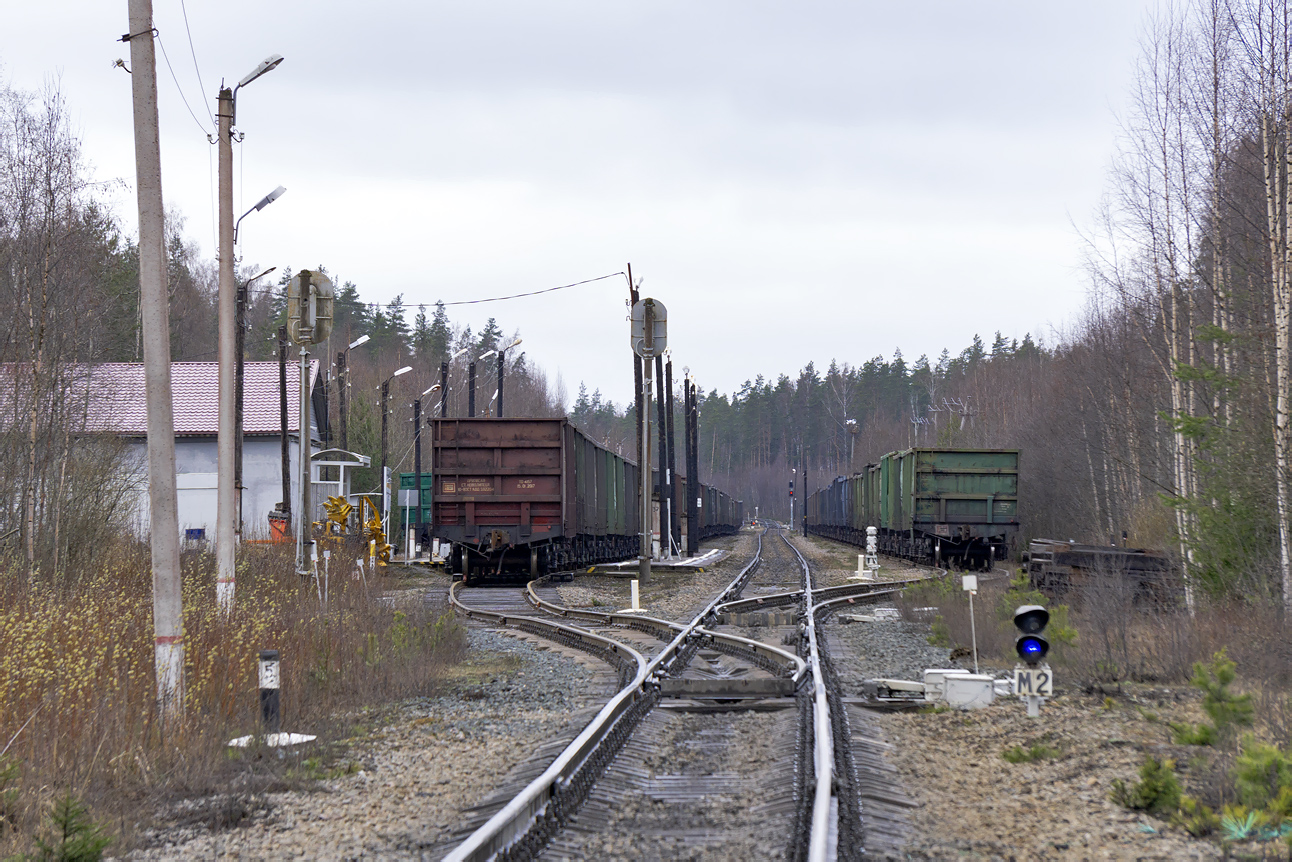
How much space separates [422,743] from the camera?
8070 millimetres

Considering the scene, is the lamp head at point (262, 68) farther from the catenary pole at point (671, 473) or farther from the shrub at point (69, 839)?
the catenary pole at point (671, 473)

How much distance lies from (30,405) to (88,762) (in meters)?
13.2

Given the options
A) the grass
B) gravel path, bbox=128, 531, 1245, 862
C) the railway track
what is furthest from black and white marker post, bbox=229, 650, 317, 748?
the railway track

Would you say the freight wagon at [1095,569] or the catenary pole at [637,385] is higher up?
the catenary pole at [637,385]

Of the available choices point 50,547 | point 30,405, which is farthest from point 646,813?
point 30,405

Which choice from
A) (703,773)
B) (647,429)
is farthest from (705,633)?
(647,429)

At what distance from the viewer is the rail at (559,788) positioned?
196 inches

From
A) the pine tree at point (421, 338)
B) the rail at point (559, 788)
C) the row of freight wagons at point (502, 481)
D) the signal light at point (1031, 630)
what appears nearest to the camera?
the rail at point (559, 788)

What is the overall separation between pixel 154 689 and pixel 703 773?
13.6 ft

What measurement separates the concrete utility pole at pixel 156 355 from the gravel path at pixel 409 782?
63.3 inches

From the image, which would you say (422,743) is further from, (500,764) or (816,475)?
(816,475)

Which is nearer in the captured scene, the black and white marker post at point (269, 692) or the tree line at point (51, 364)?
the black and white marker post at point (269, 692)

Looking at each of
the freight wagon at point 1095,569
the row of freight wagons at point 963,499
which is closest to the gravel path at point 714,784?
the freight wagon at point 1095,569

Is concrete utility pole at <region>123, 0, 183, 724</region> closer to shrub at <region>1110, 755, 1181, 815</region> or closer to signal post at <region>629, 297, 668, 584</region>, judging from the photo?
shrub at <region>1110, 755, 1181, 815</region>
